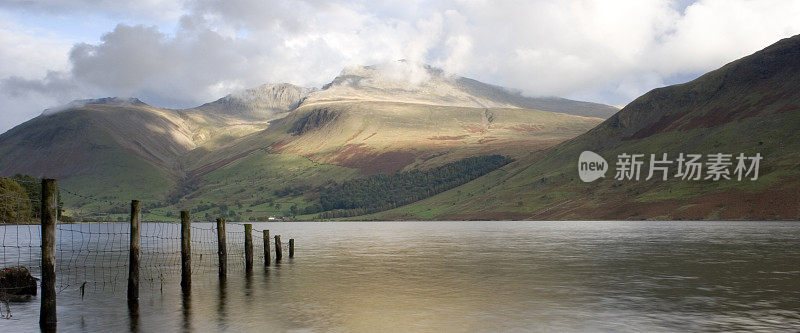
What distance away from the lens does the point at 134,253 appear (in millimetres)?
37531

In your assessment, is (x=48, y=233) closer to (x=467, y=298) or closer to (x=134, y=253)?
(x=134, y=253)

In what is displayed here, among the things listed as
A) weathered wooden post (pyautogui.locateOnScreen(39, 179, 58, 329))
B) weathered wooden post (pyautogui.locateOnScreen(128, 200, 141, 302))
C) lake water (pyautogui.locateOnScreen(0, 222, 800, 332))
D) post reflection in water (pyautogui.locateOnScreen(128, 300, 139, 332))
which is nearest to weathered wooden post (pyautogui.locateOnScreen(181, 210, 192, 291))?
lake water (pyautogui.locateOnScreen(0, 222, 800, 332))

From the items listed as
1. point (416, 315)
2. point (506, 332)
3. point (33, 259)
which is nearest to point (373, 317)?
point (416, 315)

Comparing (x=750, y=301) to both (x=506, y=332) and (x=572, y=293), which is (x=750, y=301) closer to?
(x=572, y=293)

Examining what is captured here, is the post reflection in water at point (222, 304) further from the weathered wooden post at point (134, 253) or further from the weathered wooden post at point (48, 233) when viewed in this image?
the weathered wooden post at point (48, 233)

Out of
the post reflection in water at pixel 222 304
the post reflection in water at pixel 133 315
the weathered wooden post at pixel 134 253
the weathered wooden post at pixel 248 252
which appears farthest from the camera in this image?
the weathered wooden post at pixel 248 252

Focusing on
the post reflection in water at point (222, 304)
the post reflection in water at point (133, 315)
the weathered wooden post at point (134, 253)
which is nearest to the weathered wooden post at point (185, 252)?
the post reflection in water at point (222, 304)

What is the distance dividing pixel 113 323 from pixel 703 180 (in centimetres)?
20055

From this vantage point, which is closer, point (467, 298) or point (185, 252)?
point (467, 298)

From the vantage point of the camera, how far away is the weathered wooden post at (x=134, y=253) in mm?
37500

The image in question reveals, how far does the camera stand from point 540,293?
133 feet

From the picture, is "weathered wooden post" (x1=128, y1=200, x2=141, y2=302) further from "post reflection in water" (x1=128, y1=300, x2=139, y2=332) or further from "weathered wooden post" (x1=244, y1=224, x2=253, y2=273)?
"weathered wooden post" (x1=244, y1=224, x2=253, y2=273)

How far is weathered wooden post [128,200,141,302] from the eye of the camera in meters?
37.5

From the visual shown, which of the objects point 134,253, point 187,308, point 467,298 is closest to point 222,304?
point 187,308
